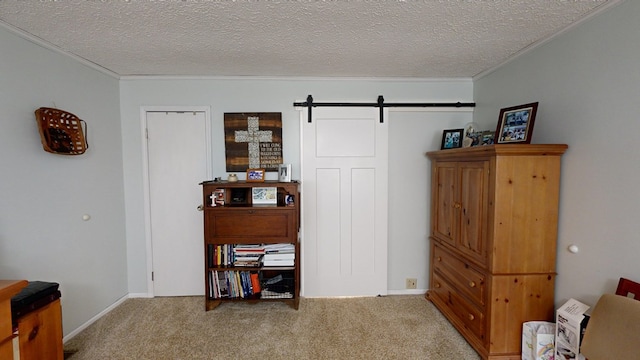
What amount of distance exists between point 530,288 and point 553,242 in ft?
1.15

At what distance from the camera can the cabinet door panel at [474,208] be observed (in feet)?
6.35

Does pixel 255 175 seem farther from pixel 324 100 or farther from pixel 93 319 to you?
pixel 93 319

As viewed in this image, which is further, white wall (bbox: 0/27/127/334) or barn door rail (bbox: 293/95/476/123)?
barn door rail (bbox: 293/95/476/123)

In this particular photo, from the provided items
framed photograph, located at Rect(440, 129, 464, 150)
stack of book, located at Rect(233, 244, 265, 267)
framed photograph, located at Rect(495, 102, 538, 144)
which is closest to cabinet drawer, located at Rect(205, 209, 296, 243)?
stack of book, located at Rect(233, 244, 265, 267)

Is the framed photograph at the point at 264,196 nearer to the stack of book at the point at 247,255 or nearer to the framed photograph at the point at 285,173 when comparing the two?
the framed photograph at the point at 285,173

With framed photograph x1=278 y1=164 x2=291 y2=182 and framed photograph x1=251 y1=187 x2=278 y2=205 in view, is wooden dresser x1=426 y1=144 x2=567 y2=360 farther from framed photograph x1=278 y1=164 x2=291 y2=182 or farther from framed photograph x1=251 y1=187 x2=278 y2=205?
framed photograph x1=251 y1=187 x2=278 y2=205

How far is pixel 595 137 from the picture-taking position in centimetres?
162

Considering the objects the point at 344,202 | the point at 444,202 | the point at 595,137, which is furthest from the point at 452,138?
the point at 344,202

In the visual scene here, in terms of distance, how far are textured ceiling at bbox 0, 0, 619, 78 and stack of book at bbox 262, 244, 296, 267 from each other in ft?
5.55

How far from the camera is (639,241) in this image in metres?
1.41

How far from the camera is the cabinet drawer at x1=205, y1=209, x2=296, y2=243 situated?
247cm

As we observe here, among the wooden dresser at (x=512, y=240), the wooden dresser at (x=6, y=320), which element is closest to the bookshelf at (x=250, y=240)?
the wooden dresser at (x=6, y=320)

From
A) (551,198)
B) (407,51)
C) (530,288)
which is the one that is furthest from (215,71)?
(530,288)

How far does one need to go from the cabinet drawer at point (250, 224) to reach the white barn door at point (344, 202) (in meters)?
0.35
